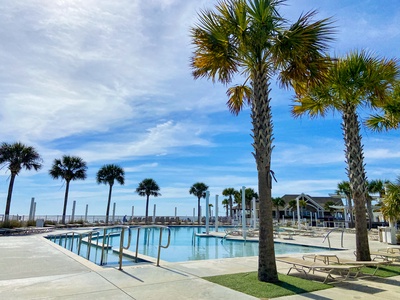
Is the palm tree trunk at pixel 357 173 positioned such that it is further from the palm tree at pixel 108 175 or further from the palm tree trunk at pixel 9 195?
the palm tree at pixel 108 175

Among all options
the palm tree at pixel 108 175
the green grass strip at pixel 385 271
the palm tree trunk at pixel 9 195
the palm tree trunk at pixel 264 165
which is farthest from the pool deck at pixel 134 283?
the palm tree at pixel 108 175

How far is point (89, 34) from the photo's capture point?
8469mm

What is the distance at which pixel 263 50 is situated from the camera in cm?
614

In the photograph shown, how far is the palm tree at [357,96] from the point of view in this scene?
23.9 ft

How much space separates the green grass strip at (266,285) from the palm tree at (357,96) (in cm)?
295

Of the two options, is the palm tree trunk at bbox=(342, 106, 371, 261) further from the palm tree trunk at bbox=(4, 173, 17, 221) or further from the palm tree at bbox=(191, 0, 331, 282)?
the palm tree trunk at bbox=(4, 173, 17, 221)

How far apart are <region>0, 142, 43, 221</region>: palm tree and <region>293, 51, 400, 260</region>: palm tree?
2371 centimetres

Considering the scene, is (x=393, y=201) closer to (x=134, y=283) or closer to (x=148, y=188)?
(x=134, y=283)

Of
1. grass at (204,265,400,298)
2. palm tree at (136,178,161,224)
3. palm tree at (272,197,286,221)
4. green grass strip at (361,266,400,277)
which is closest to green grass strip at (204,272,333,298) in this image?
grass at (204,265,400,298)

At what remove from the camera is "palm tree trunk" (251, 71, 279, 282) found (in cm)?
548

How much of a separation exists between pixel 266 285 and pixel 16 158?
81.2 feet

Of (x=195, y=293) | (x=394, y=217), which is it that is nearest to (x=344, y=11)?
(x=195, y=293)

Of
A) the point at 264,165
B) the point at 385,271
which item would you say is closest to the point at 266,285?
the point at 264,165

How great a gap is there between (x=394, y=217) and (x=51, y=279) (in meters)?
13.1
